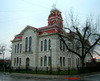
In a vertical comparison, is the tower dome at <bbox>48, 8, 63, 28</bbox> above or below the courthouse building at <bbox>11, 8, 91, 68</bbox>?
above

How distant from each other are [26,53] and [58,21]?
68.6 ft

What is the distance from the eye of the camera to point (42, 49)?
38562 mm

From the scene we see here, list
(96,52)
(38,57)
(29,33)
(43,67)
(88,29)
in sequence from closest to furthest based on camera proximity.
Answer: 1. (88,29)
2. (96,52)
3. (43,67)
4. (38,57)
5. (29,33)

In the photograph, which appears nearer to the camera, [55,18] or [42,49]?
[42,49]

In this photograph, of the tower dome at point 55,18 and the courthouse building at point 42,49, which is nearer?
the courthouse building at point 42,49

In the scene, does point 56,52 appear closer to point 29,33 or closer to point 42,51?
point 42,51

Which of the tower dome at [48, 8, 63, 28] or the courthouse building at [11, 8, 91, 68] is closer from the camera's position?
the courthouse building at [11, 8, 91, 68]

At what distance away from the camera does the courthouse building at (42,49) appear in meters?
35.3

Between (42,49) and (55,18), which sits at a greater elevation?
(55,18)

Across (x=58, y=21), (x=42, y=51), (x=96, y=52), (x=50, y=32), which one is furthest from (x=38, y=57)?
(x=58, y=21)

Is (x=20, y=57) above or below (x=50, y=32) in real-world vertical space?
below

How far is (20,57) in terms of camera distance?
146 feet

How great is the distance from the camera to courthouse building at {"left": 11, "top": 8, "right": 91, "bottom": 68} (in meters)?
35.3

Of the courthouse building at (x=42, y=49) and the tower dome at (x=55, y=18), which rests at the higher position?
the tower dome at (x=55, y=18)
